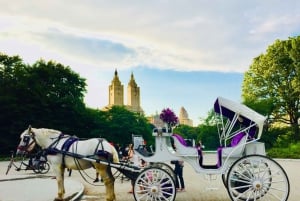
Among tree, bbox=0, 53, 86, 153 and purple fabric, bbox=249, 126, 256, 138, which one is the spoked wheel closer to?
purple fabric, bbox=249, 126, 256, 138

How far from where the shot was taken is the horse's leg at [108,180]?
999cm

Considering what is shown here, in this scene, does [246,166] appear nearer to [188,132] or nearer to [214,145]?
[214,145]

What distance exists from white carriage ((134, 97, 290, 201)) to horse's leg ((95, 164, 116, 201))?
2.35 ft

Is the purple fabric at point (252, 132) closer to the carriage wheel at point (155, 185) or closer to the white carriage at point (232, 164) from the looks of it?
the white carriage at point (232, 164)

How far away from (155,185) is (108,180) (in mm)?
1334

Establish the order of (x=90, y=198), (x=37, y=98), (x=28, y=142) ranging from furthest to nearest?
(x=37, y=98) < (x=90, y=198) < (x=28, y=142)

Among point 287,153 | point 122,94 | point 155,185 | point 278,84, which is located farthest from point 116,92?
point 155,185

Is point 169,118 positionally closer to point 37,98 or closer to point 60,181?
point 60,181

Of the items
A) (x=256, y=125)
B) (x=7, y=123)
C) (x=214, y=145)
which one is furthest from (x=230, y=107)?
(x=214, y=145)

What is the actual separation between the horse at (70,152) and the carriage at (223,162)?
0.09 feet

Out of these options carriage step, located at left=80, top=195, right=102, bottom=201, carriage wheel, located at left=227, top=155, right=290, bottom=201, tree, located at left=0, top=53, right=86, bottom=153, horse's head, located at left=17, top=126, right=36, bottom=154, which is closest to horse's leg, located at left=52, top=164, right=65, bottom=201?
horse's head, located at left=17, top=126, right=36, bottom=154

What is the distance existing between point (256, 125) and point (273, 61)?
4093cm

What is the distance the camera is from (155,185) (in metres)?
9.45

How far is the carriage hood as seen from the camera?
9.90 m
